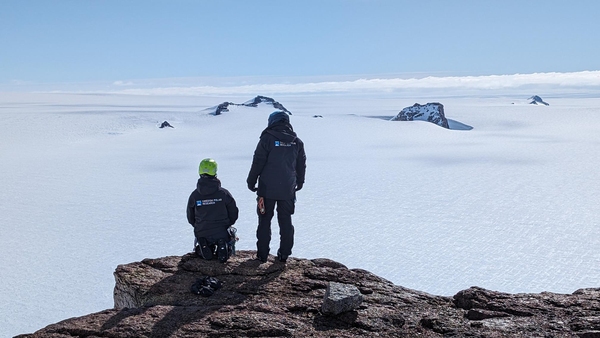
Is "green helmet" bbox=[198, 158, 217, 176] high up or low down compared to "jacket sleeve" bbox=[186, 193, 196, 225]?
up

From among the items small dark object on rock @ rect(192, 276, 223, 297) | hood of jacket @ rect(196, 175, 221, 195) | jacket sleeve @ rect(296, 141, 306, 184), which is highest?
jacket sleeve @ rect(296, 141, 306, 184)

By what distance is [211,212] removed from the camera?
4.68m

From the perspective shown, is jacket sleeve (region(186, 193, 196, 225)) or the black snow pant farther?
the black snow pant

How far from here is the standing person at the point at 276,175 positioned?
4707 millimetres

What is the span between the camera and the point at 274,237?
9.39 metres

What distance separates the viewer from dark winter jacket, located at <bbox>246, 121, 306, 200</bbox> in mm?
4699

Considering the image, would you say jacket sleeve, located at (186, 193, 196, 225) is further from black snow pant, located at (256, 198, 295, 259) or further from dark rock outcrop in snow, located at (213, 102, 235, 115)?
dark rock outcrop in snow, located at (213, 102, 235, 115)

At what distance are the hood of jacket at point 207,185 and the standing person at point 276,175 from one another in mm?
294

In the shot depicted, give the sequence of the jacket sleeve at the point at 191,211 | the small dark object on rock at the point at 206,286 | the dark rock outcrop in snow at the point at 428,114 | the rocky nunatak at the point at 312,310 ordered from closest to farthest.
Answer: the rocky nunatak at the point at 312,310 → the small dark object on rock at the point at 206,286 → the jacket sleeve at the point at 191,211 → the dark rock outcrop in snow at the point at 428,114

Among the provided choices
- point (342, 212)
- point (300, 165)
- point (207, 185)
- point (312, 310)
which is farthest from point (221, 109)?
point (312, 310)

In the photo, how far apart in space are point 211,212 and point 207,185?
0.82ft

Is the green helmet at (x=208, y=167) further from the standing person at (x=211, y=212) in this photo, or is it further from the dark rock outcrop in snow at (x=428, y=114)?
the dark rock outcrop in snow at (x=428, y=114)

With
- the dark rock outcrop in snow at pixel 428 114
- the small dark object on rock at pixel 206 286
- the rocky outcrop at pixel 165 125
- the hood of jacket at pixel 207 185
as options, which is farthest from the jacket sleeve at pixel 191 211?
the dark rock outcrop in snow at pixel 428 114

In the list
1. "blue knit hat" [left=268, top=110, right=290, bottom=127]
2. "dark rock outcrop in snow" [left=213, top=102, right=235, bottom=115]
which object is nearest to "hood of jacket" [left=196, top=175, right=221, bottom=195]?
"blue knit hat" [left=268, top=110, right=290, bottom=127]
